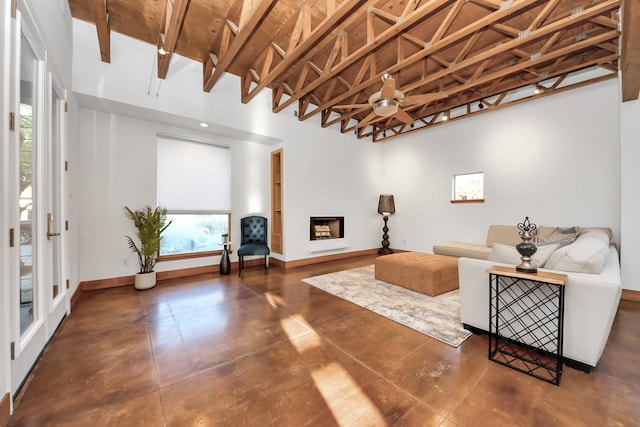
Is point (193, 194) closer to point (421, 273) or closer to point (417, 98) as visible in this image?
point (417, 98)

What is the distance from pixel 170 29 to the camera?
106 inches

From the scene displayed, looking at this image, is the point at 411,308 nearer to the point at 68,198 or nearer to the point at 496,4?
the point at 496,4

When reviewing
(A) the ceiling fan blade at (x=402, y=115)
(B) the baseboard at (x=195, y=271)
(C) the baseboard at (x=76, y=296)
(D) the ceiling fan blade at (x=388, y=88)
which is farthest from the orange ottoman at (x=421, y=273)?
(C) the baseboard at (x=76, y=296)

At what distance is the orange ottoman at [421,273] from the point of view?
3438mm

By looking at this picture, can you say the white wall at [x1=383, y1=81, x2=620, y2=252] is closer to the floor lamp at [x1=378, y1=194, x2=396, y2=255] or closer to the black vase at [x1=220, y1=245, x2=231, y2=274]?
the floor lamp at [x1=378, y1=194, x2=396, y2=255]

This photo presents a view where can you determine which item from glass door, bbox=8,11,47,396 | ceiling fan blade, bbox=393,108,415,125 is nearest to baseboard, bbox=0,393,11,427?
glass door, bbox=8,11,47,396

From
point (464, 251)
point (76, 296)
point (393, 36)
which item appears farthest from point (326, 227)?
point (76, 296)

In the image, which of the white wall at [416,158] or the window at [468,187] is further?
the window at [468,187]

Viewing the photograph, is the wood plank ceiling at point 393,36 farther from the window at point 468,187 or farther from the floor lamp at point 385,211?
the floor lamp at point 385,211

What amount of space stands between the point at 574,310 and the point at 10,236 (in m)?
3.94

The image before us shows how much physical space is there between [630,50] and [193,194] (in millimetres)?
5962

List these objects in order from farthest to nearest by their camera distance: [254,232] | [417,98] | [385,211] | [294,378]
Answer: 1. [385,211]
2. [254,232]
3. [417,98]
4. [294,378]

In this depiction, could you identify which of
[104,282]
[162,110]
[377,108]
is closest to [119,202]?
[104,282]

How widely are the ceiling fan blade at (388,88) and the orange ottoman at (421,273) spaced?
242cm
